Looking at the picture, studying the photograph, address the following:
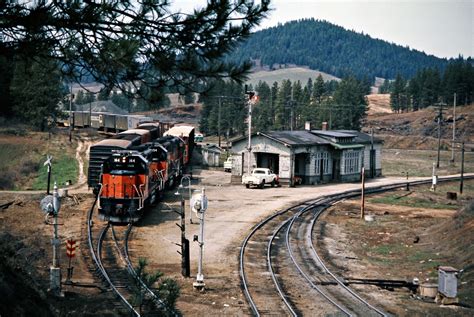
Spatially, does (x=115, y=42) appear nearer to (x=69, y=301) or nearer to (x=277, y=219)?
(x=69, y=301)

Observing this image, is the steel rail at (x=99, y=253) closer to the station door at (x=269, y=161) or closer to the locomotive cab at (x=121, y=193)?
the locomotive cab at (x=121, y=193)

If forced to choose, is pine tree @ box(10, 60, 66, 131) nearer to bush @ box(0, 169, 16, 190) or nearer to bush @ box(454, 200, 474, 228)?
bush @ box(0, 169, 16, 190)

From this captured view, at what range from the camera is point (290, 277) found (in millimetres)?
21922

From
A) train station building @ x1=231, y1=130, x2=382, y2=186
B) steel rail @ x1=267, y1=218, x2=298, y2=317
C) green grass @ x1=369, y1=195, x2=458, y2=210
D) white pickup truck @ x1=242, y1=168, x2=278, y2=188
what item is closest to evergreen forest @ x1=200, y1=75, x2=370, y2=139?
train station building @ x1=231, y1=130, x2=382, y2=186

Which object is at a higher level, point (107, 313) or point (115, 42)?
point (115, 42)

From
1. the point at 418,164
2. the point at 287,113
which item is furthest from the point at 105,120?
the point at 287,113

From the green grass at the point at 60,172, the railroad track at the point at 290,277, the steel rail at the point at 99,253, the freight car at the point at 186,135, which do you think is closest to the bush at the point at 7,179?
the green grass at the point at 60,172

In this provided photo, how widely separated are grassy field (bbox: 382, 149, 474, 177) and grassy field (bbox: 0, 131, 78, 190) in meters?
33.6

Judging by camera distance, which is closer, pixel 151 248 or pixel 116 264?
pixel 116 264

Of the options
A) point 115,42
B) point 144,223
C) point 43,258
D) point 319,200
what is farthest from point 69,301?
point 319,200

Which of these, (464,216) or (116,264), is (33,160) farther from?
(464,216)

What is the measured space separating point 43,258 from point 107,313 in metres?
7.50

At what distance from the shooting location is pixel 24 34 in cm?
1120

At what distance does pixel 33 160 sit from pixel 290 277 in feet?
133
